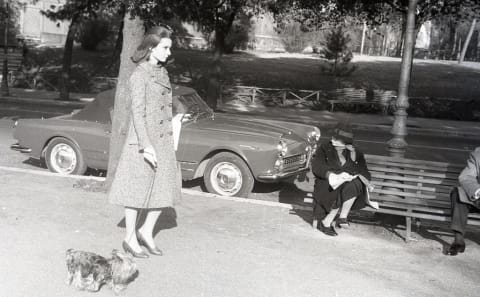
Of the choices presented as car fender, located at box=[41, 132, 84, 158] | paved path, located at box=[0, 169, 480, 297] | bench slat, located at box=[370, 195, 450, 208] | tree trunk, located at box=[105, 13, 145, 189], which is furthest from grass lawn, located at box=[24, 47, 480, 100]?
bench slat, located at box=[370, 195, 450, 208]

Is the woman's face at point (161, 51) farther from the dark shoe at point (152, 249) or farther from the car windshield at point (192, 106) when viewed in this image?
the car windshield at point (192, 106)

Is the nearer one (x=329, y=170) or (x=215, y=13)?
(x=329, y=170)

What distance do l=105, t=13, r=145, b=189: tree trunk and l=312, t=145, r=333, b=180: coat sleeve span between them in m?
2.59

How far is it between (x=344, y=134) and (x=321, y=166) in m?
0.42

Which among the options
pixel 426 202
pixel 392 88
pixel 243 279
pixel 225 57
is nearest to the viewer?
pixel 243 279

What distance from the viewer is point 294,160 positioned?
900 cm

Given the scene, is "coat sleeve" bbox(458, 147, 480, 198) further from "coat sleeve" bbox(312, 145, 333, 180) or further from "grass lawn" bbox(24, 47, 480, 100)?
"grass lawn" bbox(24, 47, 480, 100)

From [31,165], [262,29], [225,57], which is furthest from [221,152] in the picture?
[262,29]

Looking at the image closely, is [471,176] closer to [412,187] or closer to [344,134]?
[412,187]

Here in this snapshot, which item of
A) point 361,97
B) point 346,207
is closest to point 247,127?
point 346,207

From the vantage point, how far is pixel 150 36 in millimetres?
5371

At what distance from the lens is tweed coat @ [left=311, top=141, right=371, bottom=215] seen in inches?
271

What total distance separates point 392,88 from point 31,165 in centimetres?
2308

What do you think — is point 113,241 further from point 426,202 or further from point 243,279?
point 426,202
